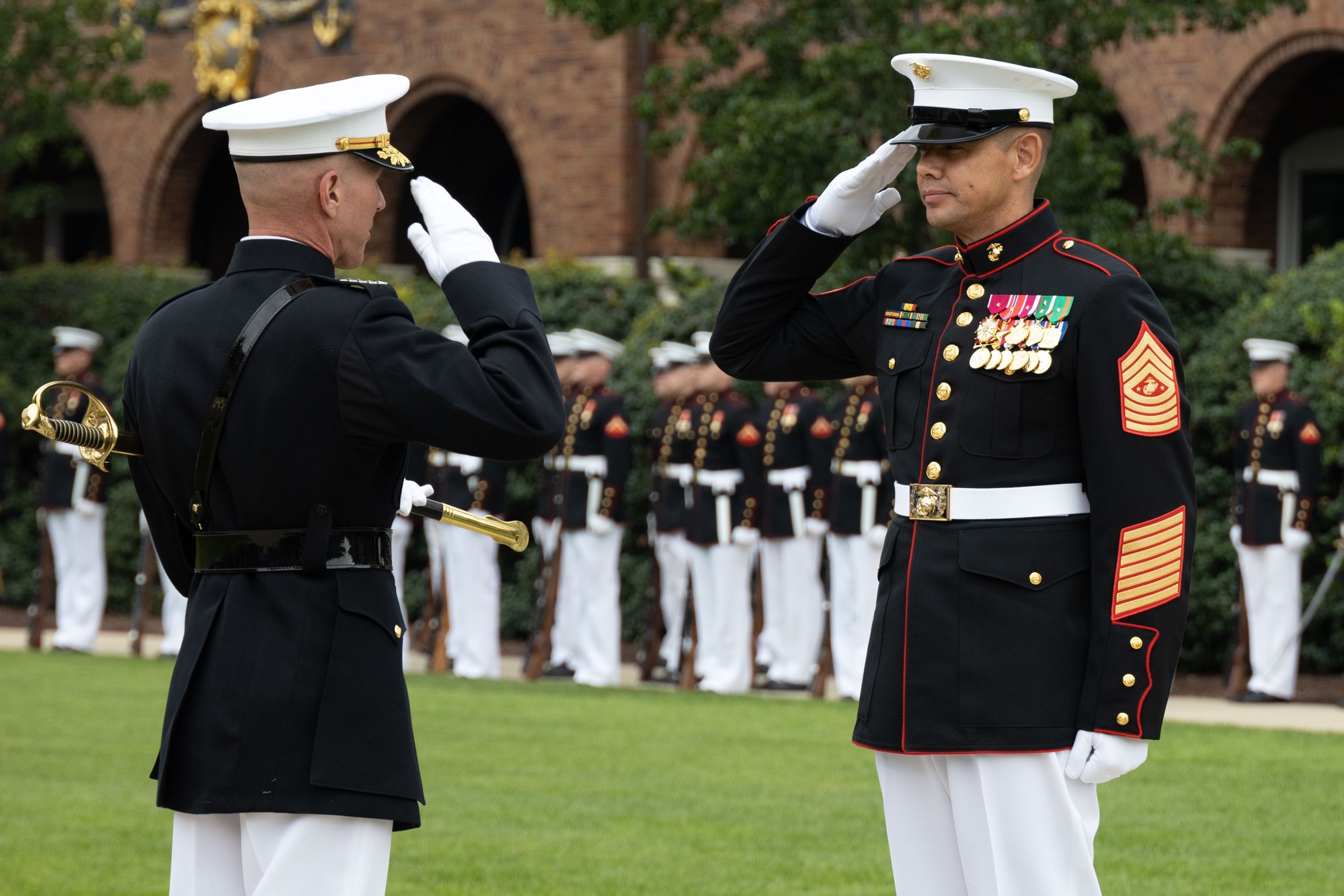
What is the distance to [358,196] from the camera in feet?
11.5

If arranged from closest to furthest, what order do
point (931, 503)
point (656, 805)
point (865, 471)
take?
point (931, 503)
point (656, 805)
point (865, 471)

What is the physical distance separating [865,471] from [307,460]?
973 centimetres

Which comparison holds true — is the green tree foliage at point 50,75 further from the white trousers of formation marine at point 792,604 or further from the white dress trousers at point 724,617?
the white trousers of formation marine at point 792,604

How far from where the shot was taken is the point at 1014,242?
403cm

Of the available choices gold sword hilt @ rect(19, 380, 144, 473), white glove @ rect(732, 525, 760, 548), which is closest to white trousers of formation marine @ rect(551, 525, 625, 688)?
white glove @ rect(732, 525, 760, 548)

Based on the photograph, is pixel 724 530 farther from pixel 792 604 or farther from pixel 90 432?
pixel 90 432

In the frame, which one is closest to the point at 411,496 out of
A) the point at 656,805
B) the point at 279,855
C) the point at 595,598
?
the point at 279,855

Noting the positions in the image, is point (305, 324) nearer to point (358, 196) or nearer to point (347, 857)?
point (358, 196)

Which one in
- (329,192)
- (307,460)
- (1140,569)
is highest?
(329,192)

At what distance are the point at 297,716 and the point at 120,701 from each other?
9263 mm

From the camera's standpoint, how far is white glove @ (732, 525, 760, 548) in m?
13.6

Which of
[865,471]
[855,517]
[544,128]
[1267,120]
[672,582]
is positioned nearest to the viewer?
[865,471]

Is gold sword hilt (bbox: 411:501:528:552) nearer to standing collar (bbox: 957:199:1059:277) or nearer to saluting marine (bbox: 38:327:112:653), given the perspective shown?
standing collar (bbox: 957:199:1059:277)

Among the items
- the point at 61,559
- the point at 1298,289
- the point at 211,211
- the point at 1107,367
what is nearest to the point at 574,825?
the point at 1107,367
